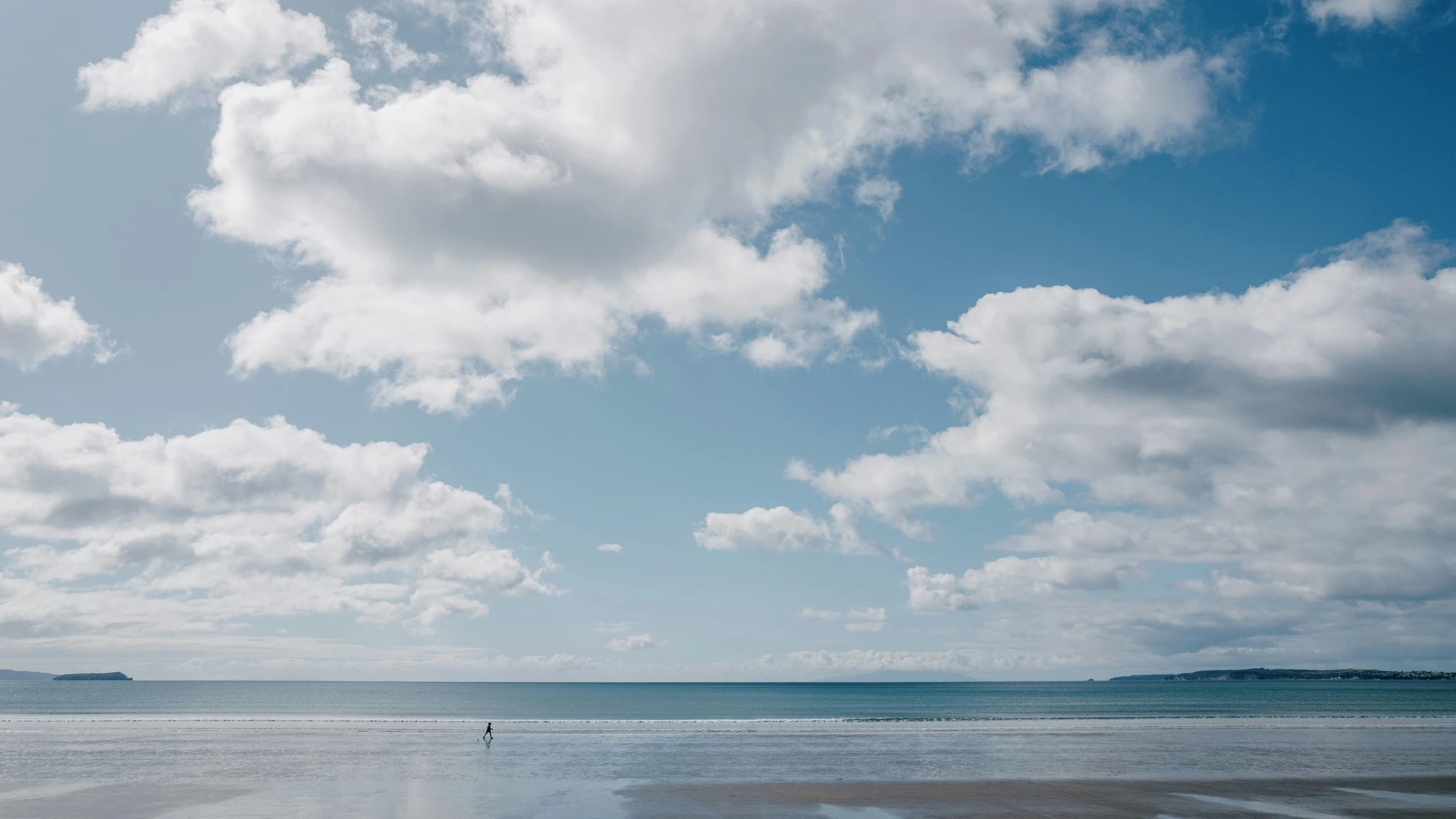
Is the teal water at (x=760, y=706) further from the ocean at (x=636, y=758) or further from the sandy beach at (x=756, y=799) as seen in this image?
the sandy beach at (x=756, y=799)

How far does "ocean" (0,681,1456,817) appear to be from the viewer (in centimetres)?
3303

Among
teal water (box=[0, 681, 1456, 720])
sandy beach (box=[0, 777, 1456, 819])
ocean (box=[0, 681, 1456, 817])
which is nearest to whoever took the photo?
sandy beach (box=[0, 777, 1456, 819])

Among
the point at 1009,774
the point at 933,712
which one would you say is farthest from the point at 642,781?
the point at 933,712

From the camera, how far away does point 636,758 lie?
159ft

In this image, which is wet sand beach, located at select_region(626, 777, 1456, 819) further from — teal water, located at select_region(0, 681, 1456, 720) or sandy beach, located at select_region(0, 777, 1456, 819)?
teal water, located at select_region(0, 681, 1456, 720)

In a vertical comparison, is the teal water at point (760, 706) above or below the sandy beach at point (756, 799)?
below

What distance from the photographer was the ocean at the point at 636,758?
33.0 metres

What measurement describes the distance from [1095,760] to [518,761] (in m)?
31.9

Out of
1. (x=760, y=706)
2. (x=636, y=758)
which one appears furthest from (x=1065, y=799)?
(x=760, y=706)

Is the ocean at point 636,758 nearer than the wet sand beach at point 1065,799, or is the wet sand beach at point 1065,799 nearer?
the wet sand beach at point 1065,799

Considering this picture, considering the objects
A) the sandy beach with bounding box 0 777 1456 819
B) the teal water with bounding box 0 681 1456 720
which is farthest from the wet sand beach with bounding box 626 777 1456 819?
the teal water with bounding box 0 681 1456 720

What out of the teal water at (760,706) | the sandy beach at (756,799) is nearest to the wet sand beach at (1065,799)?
the sandy beach at (756,799)

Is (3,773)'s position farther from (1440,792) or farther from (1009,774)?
(1440,792)

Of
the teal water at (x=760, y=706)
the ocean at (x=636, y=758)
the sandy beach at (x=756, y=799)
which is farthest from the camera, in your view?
the teal water at (x=760, y=706)
